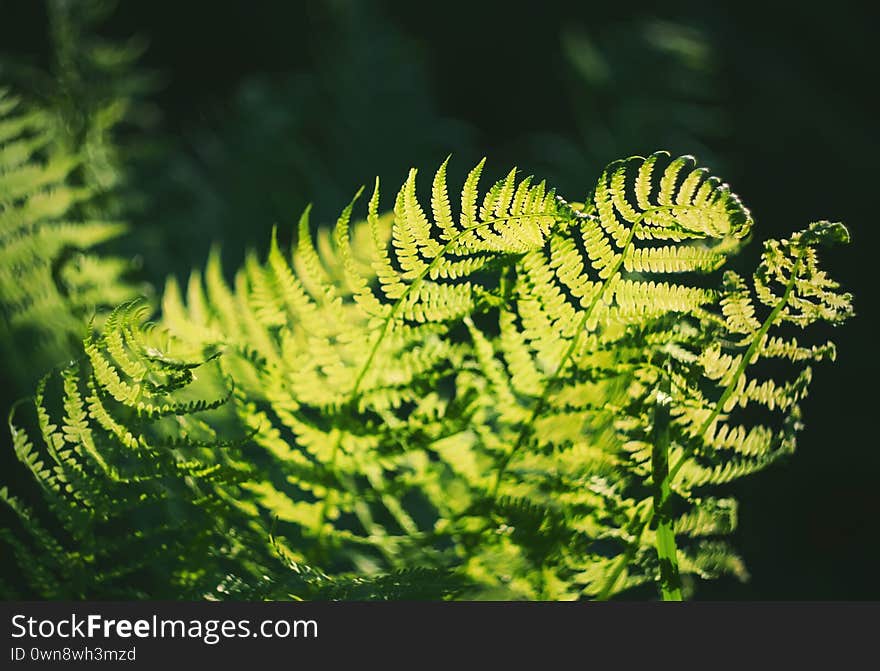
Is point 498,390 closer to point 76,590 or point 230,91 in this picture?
point 76,590

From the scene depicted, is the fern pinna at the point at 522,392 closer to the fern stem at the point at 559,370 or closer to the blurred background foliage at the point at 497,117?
the fern stem at the point at 559,370

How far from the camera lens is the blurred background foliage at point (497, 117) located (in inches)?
33.9

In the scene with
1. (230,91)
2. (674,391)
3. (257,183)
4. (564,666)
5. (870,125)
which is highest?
(230,91)

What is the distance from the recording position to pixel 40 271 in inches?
21.9

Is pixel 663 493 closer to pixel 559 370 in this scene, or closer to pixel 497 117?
pixel 559 370

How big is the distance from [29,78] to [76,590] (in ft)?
1.98

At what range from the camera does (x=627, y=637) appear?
34 centimetres

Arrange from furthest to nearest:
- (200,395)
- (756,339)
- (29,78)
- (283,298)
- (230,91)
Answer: (230,91) → (29,78) → (200,395) → (283,298) → (756,339)

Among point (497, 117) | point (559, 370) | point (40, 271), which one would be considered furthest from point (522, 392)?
point (497, 117)

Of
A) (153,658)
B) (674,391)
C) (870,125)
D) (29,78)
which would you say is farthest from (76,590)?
(870,125)

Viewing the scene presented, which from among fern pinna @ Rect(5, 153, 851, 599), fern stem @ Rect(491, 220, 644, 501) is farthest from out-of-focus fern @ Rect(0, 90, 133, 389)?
fern stem @ Rect(491, 220, 644, 501)

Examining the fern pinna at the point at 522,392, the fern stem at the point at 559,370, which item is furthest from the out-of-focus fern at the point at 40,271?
the fern stem at the point at 559,370

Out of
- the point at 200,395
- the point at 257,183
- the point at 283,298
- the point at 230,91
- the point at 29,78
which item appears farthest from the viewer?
the point at 230,91

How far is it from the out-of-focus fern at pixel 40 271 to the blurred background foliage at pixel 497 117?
5cm
